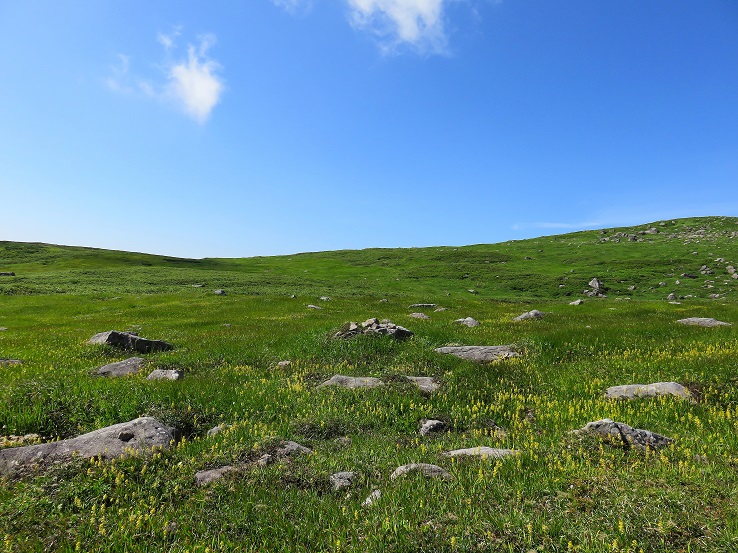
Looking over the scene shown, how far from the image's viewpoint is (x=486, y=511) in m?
5.25

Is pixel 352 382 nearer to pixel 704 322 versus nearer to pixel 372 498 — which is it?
pixel 372 498

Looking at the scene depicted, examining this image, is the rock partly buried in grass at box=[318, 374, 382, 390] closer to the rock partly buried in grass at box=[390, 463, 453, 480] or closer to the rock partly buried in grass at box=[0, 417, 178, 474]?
the rock partly buried in grass at box=[0, 417, 178, 474]

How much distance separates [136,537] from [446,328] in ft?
63.8

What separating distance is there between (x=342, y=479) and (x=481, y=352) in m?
11.4

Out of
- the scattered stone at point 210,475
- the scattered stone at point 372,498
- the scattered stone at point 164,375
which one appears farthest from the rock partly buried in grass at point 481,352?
the scattered stone at point 210,475

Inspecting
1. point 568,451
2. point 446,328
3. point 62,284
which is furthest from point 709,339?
point 62,284

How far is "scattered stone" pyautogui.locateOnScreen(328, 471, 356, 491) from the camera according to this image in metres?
6.36

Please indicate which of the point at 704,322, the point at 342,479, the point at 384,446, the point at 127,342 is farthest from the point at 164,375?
the point at 704,322

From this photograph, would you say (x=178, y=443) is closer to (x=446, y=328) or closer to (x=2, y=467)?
(x=2, y=467)

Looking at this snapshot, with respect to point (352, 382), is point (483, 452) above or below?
above

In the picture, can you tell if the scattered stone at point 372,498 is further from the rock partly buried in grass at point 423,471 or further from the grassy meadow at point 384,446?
the rock partly buried in grass at point 423,471

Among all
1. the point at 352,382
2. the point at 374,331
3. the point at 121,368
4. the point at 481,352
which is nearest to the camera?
the point at 352,382

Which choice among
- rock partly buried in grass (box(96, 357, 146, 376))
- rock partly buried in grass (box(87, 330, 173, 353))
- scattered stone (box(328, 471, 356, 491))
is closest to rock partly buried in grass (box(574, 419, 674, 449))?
scattered stone (box(328, 471, 356, 491))

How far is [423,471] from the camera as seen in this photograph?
21.2 feet
